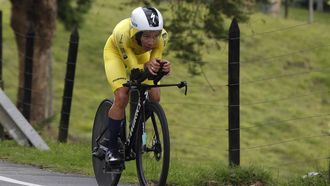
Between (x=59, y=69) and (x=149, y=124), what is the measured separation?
27.0 metres

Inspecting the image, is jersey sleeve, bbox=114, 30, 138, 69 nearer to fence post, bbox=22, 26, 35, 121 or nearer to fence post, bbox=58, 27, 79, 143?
fence post, bbox=58, 27, 79, 143

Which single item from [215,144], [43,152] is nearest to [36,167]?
[43,152]

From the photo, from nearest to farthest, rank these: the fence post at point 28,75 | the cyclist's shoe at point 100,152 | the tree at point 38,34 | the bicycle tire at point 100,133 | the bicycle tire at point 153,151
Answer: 1. the bicycle tire at point 153,151
2. the cyclist's shoe at point 100,152
3. the bicycle tire at point 100,133
4. the fence post at point 28,75
5. the tree at point 38,34

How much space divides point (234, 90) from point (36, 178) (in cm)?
256

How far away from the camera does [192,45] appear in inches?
666

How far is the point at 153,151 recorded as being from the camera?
7.33 meters

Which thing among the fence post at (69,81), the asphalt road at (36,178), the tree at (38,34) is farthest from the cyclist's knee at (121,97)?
the tree at (38,34)

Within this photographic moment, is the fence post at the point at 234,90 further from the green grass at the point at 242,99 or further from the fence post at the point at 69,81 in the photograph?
the green grass at the point at 242,99

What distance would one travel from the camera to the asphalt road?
8.73m

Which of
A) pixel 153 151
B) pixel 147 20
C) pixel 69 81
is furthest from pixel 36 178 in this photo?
pixel 69 81

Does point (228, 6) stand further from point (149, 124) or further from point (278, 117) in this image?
point (278, 117)

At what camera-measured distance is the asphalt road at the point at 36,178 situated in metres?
8.73

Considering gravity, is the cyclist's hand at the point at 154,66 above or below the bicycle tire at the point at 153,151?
above

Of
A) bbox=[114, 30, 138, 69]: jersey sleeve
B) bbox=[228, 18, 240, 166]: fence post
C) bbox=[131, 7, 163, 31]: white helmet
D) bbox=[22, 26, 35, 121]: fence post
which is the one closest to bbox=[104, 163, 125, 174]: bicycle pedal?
bbox=[114, 30, 138, 69]: jersey sleeve
